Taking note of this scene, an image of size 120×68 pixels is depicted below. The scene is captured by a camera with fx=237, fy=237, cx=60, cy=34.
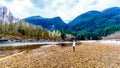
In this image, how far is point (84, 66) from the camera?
22.5 meters

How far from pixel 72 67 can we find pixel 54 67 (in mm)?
1716

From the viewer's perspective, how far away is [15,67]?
2316 centimetres

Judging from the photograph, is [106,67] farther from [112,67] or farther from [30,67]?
[30,67]

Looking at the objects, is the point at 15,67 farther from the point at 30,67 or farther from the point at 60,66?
the point at 60,66

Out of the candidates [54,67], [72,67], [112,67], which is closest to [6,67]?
[54,67]

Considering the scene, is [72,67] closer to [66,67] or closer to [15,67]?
[66,67]

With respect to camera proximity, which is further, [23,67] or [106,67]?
[23,67]

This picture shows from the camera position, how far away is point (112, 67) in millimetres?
21531

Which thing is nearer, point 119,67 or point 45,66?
point 119,67

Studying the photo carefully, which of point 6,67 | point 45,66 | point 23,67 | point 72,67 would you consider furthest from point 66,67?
point 6,67

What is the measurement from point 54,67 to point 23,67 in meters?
3.08

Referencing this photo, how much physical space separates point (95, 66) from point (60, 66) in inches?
132

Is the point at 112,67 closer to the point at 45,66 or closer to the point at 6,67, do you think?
the point at 45,66

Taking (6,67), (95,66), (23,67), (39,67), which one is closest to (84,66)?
(95,66)
